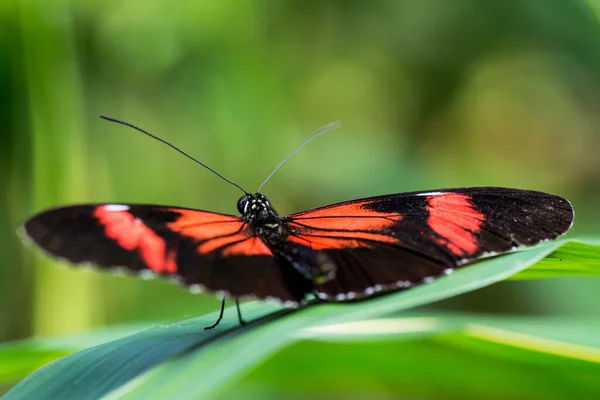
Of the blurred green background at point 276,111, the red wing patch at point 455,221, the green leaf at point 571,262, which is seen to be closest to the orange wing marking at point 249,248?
the red wing patch at point 455,221

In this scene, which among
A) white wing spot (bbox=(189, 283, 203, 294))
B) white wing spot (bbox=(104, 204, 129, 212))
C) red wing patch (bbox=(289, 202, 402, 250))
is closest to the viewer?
white wing spot (bbox=(189, 283, 203, 294))

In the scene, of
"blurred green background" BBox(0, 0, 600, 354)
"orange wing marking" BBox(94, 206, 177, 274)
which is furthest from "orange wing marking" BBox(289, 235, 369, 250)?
"blurred green background" BBox(0, 0, 600, 354)

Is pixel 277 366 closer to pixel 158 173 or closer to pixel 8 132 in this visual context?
pixel 8 132

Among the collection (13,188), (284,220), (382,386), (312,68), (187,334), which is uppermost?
(312,68)

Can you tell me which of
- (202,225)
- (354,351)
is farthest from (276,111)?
(202,225)

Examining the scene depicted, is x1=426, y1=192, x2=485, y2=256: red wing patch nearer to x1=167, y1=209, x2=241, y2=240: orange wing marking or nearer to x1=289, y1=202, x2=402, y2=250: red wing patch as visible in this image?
x1=289, y1=202, x2=402, y2=250: red wing patch

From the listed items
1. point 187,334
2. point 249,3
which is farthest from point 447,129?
point 187,334
